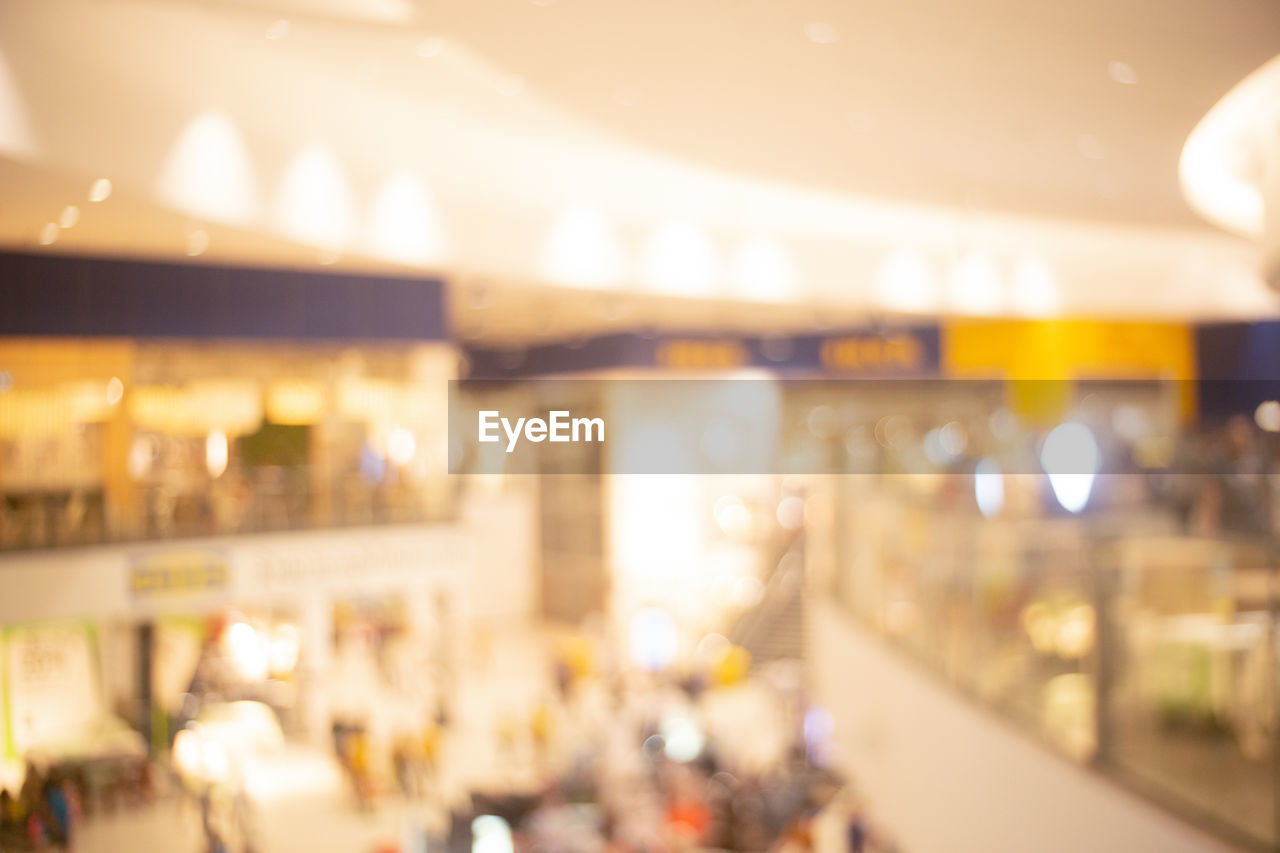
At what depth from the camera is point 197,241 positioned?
872 cm

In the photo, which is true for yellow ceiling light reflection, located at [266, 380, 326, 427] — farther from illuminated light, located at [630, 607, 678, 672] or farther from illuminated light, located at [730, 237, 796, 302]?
illuminated light, located at [630, 607, 678, 672]

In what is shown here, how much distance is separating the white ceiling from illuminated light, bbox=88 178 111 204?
81 mm

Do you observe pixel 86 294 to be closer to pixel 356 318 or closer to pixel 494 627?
pixel 356 318

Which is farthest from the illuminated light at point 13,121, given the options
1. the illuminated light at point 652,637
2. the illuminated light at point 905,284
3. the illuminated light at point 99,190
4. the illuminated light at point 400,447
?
the illuminated light at point 652,637

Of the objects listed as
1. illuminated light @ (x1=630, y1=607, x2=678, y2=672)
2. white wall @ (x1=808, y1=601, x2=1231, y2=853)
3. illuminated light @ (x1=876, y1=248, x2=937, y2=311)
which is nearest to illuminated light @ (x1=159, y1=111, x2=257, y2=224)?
white wall @ (x1=808, y1=601, x2=1231, y2=853)

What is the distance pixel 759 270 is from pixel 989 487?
3.82 meters

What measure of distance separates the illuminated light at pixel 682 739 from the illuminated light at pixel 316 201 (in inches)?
281

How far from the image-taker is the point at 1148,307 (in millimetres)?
13883

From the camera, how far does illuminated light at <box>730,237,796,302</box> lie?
1135cm

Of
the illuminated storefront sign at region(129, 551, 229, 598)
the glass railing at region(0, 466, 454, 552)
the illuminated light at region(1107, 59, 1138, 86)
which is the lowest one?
the illuminated storefront sign at region(129, 551, 229, 598)

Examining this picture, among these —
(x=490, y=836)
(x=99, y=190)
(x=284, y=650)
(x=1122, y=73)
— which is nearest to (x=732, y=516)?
(x=284, y=650)

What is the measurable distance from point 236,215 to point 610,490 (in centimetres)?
1277

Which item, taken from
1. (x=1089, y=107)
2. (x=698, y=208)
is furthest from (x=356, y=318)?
(x=1089, y=107)

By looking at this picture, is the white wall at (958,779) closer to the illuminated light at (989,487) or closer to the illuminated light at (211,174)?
the illuminated light at (989,487)
